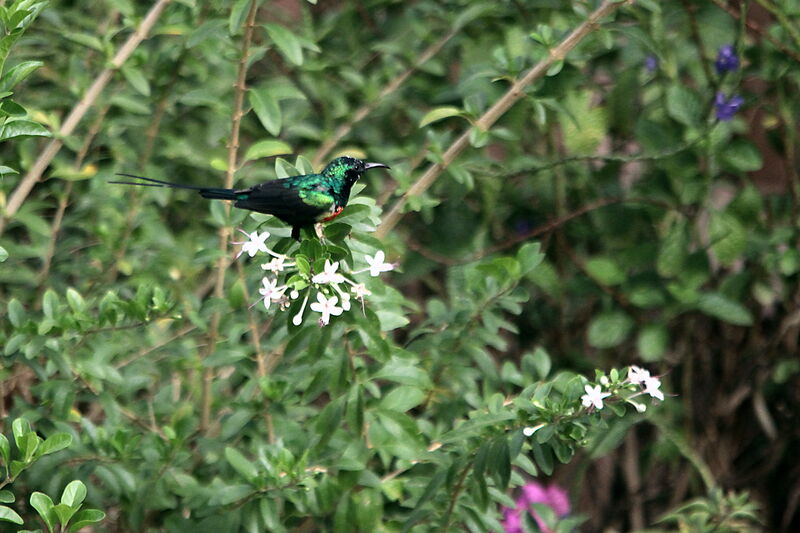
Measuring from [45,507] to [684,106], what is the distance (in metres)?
1.85

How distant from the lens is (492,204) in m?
2.81

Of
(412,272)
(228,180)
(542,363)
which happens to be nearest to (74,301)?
(228,180)

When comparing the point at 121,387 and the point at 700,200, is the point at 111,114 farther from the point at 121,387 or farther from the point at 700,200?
the point at 700,200

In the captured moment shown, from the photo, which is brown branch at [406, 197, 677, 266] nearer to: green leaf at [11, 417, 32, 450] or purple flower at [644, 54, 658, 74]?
purple flower at [644, 54, 658, 74]

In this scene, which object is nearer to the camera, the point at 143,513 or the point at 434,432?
the point at 143,513

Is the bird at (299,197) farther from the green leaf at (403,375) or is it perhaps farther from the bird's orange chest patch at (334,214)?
the green leaf at (403,375)

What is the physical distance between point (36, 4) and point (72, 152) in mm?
1090

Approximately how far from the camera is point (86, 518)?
1.57 meters

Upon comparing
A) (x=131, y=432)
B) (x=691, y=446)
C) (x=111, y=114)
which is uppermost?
(x=111, y=114)

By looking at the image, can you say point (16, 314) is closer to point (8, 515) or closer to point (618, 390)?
point (8, 515)

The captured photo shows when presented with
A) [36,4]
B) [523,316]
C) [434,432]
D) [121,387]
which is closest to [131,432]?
[121,387]

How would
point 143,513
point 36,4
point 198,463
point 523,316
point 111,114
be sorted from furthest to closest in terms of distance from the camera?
point 523,316
point 111,114
point 198,463
point 143,513
point 36,4

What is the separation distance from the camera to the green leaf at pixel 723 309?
2703mm

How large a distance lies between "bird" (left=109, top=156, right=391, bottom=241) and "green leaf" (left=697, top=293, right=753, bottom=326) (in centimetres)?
139
